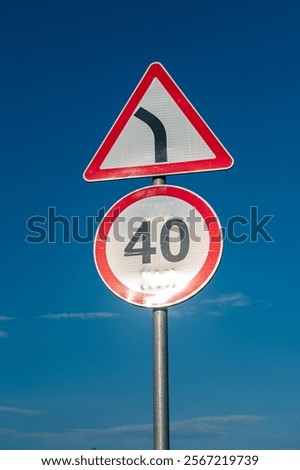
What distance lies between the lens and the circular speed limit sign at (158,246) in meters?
1.86

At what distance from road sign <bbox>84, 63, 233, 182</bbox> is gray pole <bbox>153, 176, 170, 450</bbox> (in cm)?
60

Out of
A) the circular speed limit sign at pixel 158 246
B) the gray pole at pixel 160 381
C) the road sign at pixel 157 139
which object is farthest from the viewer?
the road sign at pixel 157 139

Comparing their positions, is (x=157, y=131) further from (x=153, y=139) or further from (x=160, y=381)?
(x=160, y=381)

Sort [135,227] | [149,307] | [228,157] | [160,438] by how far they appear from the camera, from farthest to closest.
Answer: [228,157] → [135,227] → [149,307] → [160,438]

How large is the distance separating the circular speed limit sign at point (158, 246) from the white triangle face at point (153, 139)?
208 mm

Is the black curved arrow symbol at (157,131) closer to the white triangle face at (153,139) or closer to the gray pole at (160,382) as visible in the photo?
the white triangle face at (153,139)

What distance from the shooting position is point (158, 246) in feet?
6.33

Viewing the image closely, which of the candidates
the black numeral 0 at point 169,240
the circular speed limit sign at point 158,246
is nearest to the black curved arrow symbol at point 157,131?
the circular speed limit sign at point 158,246

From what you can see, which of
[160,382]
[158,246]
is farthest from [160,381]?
[158,246]

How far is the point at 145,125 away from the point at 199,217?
1.72ft

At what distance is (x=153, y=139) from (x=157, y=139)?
18 mm
